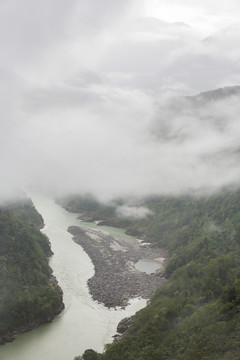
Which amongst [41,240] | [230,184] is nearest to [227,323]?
[41,240]

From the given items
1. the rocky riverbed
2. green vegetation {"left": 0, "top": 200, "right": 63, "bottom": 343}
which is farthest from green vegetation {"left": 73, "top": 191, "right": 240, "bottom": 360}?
green vegetation {"left": 0, "top": 200, "right": 63, "bottom": 343}

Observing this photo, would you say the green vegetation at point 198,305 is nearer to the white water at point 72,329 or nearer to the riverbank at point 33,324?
the white water at point 72,329

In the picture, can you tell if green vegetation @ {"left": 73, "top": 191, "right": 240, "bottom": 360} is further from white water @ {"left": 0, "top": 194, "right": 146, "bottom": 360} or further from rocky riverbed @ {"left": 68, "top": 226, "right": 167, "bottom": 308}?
rocky riverbed @ {"left": 68, "top": 226, "right": 167, "bottom": 308}

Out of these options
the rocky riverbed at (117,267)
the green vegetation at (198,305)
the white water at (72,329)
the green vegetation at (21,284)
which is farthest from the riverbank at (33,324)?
the green vegetation at (198,305)

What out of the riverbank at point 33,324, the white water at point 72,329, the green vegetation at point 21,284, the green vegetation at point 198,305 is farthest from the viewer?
the green vegetation at point 21,284

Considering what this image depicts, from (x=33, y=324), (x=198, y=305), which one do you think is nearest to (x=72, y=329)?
(x=33, y=324)

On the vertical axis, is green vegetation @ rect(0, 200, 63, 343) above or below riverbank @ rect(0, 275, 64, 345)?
above
